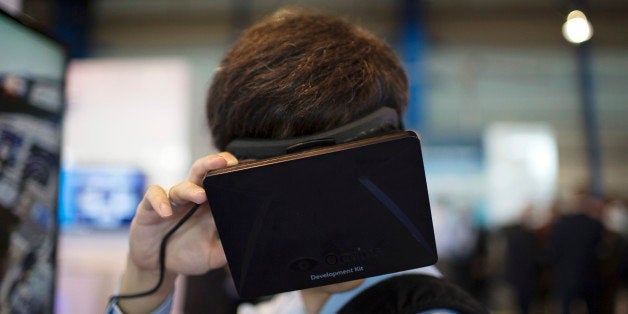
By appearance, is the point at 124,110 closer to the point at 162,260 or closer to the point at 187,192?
the point at 162,260

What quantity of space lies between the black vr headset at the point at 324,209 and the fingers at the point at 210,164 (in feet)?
0.12

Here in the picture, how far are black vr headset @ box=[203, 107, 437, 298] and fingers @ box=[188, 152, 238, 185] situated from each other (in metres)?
0.04

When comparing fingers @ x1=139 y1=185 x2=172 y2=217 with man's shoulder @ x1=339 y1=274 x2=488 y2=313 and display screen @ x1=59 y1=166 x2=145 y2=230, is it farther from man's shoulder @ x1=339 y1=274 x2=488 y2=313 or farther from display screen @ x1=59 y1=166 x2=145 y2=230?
display screen @ x1=59 y1=166 x2=145 y2=230

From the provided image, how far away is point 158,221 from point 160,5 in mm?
7467

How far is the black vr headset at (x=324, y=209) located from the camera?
1.77 ft

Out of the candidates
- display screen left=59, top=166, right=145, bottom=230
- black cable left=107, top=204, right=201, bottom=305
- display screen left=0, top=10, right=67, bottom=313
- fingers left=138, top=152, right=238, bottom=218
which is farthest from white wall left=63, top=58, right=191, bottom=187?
fingers left=138, top=152, right=238, bottom=218

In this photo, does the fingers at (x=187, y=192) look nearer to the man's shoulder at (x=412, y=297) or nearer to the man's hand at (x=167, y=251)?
the man's hand at (x=167, y=251)

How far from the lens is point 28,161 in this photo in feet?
2.81

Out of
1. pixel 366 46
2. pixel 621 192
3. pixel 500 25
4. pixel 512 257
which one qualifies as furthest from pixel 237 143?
pixel 621 192

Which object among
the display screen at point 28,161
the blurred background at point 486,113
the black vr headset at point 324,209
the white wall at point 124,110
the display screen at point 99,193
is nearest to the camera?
the black vr headset at point 324,209

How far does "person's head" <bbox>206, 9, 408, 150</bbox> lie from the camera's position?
625 millimetres

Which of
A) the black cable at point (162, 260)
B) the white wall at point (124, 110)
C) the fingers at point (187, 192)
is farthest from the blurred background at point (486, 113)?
the fingers at point (187, 192)

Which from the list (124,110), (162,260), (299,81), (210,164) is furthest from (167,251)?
(124,110)

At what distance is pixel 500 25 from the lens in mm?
7277
